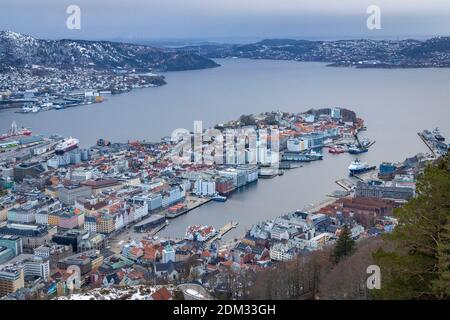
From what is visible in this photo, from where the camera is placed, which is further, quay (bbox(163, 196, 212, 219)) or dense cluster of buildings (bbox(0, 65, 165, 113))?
dense cluster of buildings (bbox(0, 65, 165, 113))

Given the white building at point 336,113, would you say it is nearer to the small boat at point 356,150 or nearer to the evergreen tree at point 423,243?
the small boat at point 356,150

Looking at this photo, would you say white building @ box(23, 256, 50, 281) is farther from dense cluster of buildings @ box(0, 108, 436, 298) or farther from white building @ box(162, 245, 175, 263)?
white building @ box(162, 245, 175, 263)

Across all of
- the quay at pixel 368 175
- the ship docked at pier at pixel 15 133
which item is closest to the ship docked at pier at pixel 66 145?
the ship docked at pier at pixel 15 133

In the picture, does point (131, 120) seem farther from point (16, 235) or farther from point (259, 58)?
point (259, 58)

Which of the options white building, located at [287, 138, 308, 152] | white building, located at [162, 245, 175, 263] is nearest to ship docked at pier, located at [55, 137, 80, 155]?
white building, located at [287, 138, 308, 152]

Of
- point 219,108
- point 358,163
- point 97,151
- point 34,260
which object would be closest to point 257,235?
point 34,260
